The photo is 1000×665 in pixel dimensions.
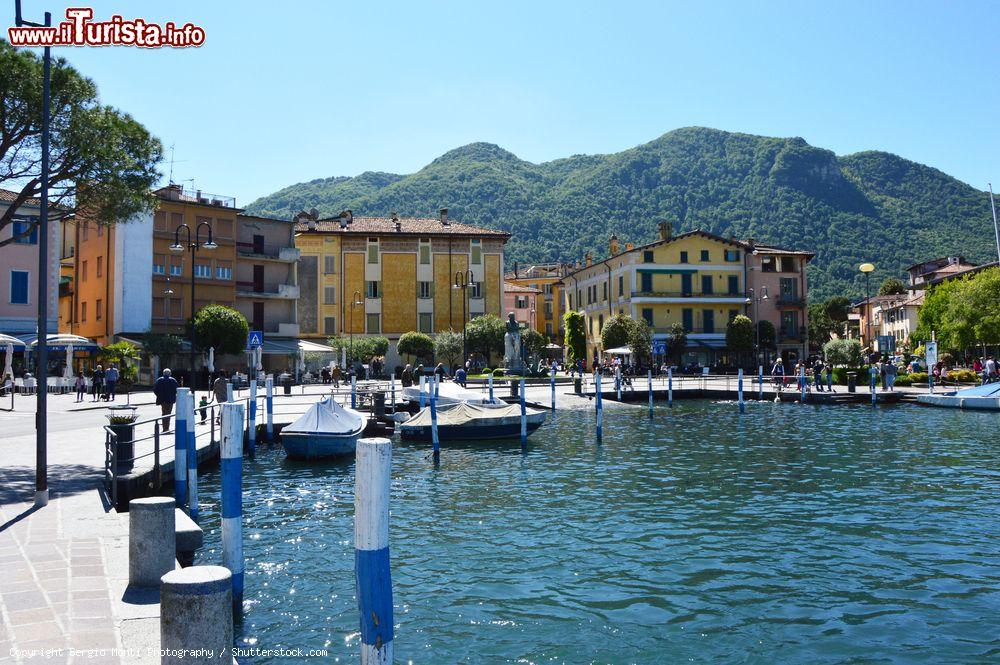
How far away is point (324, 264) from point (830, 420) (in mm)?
45876

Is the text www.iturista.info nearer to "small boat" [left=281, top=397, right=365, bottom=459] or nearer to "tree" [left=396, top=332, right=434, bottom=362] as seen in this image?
"small boat" [left=281, top=397, right=365, bottom=459]

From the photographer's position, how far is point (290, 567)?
10867 mm

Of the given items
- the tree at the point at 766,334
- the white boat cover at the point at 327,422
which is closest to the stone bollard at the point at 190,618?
the white boat cover at the point at 327,422

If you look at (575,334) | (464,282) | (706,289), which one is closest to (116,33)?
(464,282)

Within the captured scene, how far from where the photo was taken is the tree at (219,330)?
1868 inches

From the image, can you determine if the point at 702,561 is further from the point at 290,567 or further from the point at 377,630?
the point at 377,630

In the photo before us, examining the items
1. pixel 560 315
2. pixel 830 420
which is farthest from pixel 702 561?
pixel 560 315

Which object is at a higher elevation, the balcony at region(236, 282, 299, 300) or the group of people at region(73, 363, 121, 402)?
the balcony at region(236, 282, 299, 300)

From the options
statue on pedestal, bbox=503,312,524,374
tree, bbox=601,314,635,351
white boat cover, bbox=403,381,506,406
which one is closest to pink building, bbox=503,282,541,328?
tree, bbox=601,314,635,351

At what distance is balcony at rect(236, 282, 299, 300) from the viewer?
58.1 m

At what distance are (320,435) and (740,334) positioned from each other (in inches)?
2036

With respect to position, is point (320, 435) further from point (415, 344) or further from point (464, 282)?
point (464, 282)

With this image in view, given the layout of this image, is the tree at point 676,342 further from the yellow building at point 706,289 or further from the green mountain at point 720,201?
the green mountain at point 720,201

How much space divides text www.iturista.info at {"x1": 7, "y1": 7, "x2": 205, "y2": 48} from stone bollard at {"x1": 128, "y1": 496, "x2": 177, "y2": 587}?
11029mm
